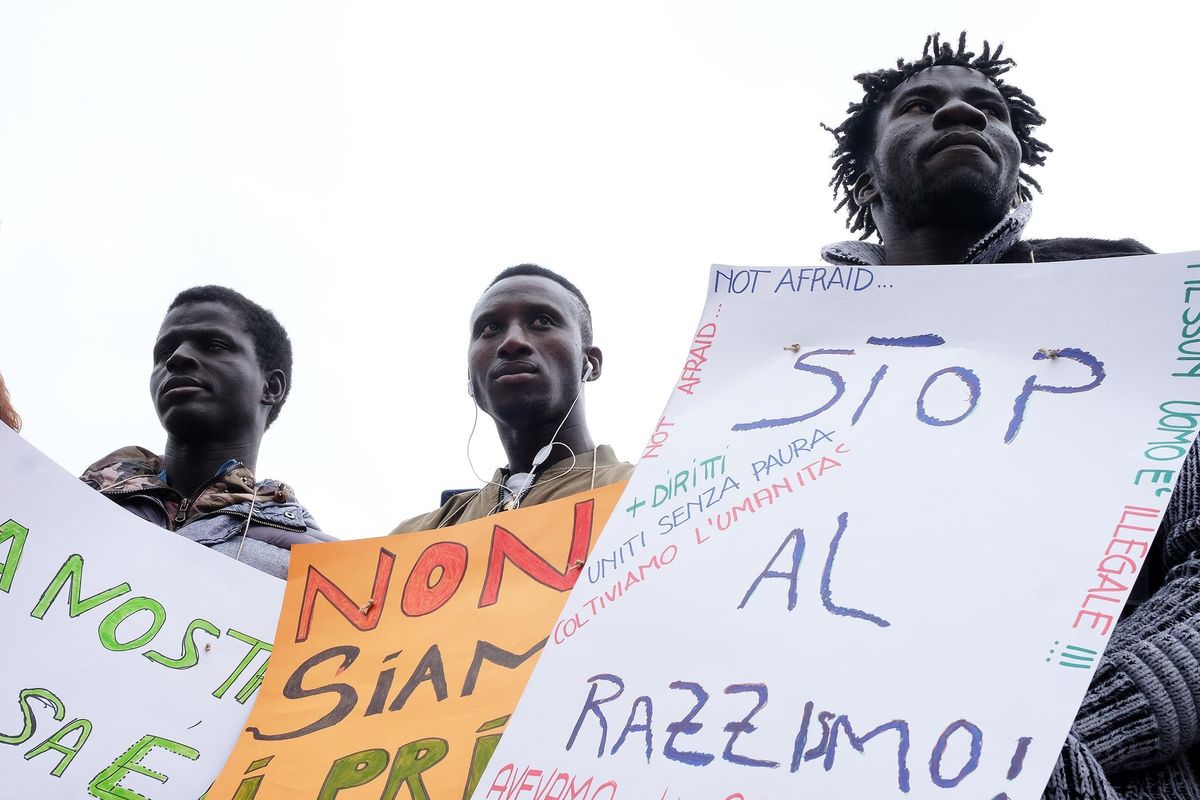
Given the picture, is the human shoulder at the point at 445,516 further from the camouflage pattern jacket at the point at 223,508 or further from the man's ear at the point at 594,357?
the man's ear at the point at 594,357

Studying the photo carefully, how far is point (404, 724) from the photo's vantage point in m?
1.82

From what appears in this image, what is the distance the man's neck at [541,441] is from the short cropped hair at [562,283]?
33cm

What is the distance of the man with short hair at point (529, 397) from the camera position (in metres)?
2.89

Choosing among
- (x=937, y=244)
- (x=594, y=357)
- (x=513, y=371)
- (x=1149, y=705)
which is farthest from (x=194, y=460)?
(x=1149, y=705)

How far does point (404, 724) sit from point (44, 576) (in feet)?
2.86

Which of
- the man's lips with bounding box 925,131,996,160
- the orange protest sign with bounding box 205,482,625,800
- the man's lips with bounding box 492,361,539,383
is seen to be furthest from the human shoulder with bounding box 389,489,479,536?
the man's lips with bounding box 925,131,996,160

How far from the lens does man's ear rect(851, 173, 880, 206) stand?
2.67m

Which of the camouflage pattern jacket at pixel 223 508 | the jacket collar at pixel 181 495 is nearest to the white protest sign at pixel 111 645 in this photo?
the camouflage pattern jacket at pixel 223 508

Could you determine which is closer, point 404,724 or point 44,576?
point 404,724

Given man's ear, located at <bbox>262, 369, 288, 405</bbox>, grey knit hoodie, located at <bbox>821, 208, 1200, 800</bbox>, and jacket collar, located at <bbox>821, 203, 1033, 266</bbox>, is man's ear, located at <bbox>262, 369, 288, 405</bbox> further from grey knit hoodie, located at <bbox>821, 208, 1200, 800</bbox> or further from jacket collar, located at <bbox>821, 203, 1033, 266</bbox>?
grey knit hoodie, located at <bbox>821, 208, 1200, 800</bbox>

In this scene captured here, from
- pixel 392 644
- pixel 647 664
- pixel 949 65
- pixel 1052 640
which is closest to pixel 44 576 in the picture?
pixel 392 644

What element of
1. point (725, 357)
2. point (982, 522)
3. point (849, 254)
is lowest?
point (982, 522)

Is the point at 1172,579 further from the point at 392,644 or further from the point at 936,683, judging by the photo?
the point at 392,644

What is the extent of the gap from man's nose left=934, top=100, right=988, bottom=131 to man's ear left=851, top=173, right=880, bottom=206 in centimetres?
25
